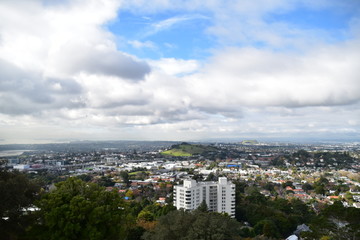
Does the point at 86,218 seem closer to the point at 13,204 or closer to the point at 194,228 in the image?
the point at 13,204

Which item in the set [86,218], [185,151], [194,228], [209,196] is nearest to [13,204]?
[86,218]

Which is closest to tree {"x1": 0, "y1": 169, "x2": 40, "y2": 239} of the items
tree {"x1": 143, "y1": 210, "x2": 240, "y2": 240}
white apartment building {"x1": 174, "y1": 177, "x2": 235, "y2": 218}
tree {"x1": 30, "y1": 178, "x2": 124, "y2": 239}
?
tree {"x1": 30, "y1": 178, "x2": 124, "y2": 239}

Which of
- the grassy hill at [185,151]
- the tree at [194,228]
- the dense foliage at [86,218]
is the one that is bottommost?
the grassy hill at [185,151]

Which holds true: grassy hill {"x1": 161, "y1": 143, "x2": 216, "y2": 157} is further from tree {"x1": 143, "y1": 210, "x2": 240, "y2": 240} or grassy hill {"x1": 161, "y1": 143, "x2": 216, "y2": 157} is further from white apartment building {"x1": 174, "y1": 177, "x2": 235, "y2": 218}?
tree {"x1": 143, "y1": 210, "x2": 240, "y2": 240}

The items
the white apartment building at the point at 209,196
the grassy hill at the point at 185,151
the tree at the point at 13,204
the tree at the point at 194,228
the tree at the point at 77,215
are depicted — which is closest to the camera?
the tree at the point at 77,215

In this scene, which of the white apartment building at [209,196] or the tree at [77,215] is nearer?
the tree at [77,215]

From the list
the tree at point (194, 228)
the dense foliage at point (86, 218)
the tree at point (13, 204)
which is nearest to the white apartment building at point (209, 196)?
the dense foliage at point (86, 218)

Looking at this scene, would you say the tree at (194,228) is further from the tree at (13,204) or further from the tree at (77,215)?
the tree at (13,204)
